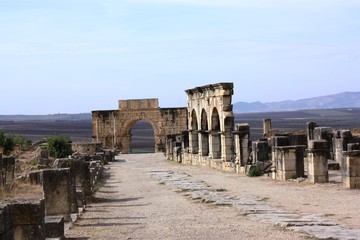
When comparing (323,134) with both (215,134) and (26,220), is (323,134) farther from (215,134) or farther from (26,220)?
(26,220)

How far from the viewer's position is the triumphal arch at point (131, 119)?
51.9 meters

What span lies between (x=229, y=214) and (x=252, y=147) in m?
Result: 12.3

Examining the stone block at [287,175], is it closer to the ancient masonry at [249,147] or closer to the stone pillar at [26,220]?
the ancient masonry at [249,147]

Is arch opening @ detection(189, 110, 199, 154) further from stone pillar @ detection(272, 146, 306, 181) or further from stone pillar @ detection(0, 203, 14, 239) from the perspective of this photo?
stone pillar @ detection(0, 203, 14, 239)

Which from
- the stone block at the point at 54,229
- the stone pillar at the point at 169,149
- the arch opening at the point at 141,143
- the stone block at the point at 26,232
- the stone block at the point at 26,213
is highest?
the stone block at the point at 26,213

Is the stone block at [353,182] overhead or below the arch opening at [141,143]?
overhead

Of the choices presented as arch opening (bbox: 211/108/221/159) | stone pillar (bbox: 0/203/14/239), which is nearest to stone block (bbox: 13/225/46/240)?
stone pillar (bbox: 0/203/14/239)

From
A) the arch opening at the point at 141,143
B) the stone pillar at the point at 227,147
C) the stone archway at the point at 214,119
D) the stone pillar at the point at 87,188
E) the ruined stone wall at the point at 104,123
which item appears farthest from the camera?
the arch opening at the point at 141,143

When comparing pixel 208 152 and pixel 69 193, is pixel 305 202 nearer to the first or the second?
pixel 69 193

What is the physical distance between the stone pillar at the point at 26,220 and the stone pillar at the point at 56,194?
401 centimetres

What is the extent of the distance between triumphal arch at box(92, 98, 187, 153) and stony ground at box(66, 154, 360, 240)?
1134 inches

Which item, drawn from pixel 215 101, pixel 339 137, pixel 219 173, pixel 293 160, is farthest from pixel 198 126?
pixel 293 160

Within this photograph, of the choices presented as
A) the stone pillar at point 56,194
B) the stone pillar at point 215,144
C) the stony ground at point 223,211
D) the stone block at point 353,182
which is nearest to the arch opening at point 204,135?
the stone pillar at point 215,144

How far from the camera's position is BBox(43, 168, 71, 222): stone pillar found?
45.5ft
